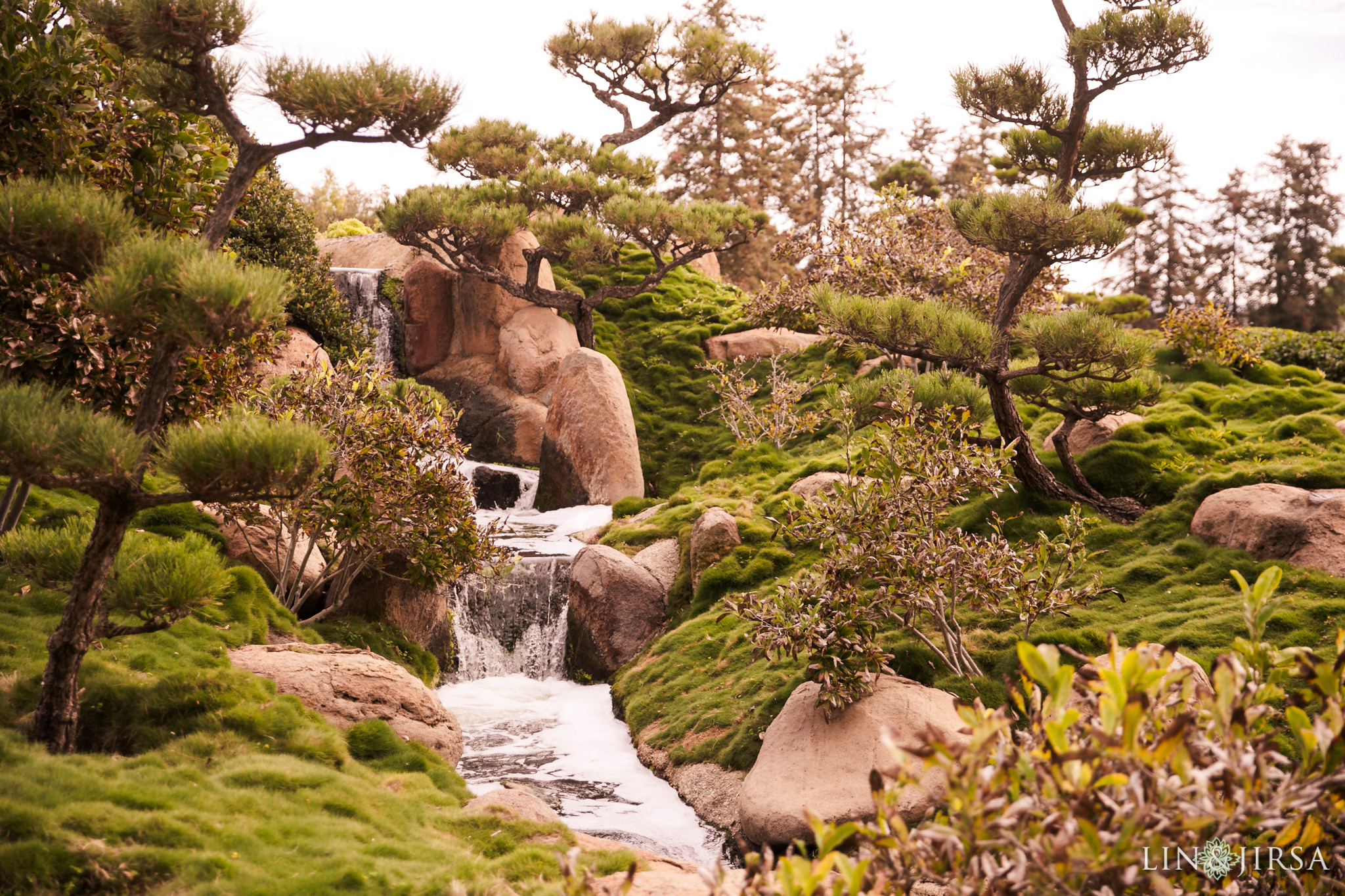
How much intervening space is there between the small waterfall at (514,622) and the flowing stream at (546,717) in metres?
0.01

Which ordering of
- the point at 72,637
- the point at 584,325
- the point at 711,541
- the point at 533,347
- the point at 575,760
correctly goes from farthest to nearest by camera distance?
the point at 584,325, the point at 533,347, the point at 711,541, the point at 575,760, the point at 72,637

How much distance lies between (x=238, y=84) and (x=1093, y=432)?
40.6ft

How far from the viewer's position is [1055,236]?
9.39 metres

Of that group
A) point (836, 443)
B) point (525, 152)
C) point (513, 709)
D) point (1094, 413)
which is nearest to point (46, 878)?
point (513, 709)

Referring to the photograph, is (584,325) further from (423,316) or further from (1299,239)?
(1299,239)

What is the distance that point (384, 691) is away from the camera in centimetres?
829

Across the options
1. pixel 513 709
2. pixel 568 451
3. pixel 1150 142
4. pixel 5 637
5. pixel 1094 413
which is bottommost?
pixel 513 709

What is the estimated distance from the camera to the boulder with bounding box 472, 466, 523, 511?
759 inches

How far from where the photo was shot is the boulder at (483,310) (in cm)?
2325

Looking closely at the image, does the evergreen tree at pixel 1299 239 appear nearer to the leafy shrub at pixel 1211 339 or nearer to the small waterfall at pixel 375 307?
the leafy shrub at pixel 1211 339

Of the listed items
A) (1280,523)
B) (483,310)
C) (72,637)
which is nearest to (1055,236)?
(1280,523)

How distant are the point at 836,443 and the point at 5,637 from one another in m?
13.9

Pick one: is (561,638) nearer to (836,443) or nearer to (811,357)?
(836,443)

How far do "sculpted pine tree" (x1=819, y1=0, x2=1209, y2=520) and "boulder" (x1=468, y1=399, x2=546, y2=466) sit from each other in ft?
40.3
